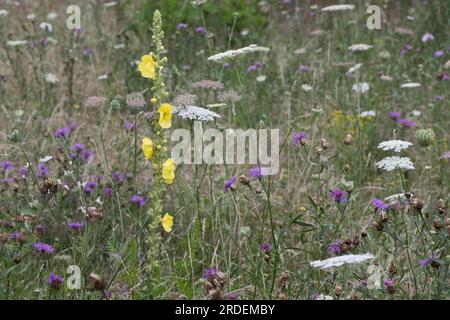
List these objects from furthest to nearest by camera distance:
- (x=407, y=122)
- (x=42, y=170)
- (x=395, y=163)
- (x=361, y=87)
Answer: (x=361, y=87), (x=407, y=122), (x=42, y=170), (x=395, y=163)

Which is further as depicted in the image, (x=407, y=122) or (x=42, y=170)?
(x=407, y=122)

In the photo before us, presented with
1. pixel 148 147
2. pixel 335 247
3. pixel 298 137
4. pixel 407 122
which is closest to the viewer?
pixel 148 147

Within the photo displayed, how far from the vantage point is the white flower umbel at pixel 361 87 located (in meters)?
3.96

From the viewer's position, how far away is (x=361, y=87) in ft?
13.3

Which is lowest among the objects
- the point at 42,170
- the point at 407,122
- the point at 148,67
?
the point at 407,122

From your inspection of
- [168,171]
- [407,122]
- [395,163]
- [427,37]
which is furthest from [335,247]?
[427,37]

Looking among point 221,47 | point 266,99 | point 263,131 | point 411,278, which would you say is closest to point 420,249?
point 411,278

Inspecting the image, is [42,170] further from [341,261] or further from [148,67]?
[341,261]

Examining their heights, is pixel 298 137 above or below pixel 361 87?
above

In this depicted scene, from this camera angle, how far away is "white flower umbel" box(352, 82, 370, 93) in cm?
396

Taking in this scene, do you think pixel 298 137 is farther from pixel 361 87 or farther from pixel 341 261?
pixel 361 87

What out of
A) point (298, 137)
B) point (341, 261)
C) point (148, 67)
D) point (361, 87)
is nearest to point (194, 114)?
point (148, 67)

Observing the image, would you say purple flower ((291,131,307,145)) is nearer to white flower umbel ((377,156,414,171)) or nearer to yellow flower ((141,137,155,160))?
white flower umbel ((377,156,414,171))

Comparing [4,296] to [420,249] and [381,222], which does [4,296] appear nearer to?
[381,222]
